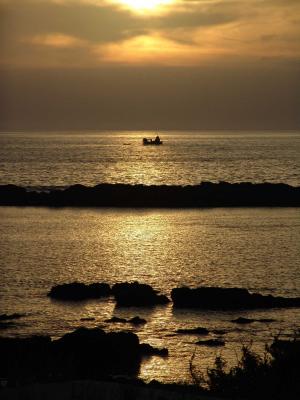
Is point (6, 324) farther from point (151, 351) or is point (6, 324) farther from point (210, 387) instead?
point (210, 387)

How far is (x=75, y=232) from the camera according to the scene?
5769 cm

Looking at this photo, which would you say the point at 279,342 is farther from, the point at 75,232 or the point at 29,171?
the point at 29,171

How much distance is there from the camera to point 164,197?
80.2m

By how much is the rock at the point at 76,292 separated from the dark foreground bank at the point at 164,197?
4320 centimetres

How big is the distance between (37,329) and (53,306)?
140 inches

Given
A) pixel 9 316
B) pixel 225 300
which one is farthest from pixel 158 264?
pixel 9 316

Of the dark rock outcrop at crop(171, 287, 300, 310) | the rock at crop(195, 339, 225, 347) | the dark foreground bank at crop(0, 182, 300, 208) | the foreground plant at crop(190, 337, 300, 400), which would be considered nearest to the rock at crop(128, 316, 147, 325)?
the dark rock outcrop at crop(171, 287, 300, 310)

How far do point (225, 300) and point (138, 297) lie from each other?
3312 millimetres

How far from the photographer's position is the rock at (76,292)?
3172 centimetres

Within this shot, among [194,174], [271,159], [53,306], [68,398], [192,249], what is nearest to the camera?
[68,398]

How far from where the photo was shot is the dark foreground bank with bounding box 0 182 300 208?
249 ft

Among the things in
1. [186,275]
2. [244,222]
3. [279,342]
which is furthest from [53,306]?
[244,222]

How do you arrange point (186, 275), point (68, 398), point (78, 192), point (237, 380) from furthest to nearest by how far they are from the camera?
point (78, 192) → point (186, 275) → point (237, 380) → point (68, 398)

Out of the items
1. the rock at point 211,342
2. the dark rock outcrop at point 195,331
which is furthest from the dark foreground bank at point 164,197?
the rock at point 211,342
